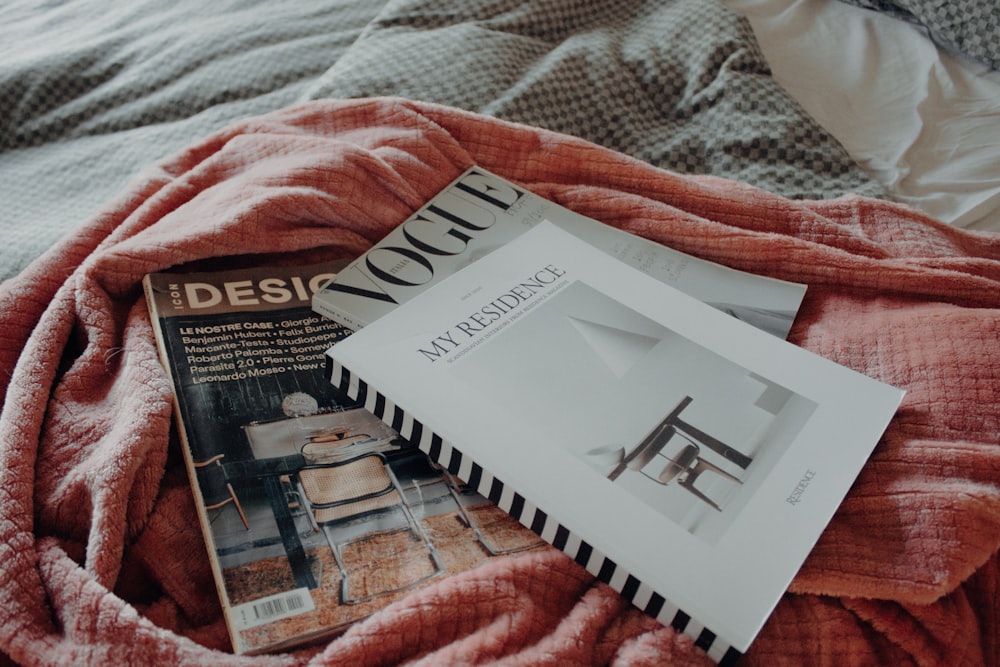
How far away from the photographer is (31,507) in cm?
43

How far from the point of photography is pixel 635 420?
0.47 metres

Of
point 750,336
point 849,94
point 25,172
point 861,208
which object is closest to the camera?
point 750,336

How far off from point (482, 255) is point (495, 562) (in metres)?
0.26

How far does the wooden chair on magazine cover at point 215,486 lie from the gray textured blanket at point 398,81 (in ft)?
1.34

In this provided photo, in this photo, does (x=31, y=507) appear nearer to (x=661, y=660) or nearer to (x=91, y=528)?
(x=91, y=528)

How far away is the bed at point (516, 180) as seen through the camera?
0.41m

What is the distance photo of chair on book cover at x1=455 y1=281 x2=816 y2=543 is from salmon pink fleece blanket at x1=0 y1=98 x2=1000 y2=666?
0.06 metres

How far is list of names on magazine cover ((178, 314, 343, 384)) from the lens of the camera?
1.67ft

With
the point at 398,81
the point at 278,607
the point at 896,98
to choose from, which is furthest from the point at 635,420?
the point at 896,98

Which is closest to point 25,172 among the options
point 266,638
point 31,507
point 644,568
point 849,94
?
point 31,507

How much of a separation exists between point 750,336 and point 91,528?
42cm

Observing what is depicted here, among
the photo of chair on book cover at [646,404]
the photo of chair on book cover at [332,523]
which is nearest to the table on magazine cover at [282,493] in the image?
the photo of chair on book cover at [332,523]

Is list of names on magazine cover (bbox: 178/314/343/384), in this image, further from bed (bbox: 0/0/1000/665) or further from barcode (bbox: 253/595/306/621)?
barcode (bbox: 253/595/306/621)

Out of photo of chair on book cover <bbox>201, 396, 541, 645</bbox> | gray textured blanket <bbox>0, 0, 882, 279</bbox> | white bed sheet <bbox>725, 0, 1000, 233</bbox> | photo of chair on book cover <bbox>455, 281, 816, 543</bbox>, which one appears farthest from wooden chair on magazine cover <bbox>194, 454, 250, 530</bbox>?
white bed sheet <bbox>725, 0, 1000, 233</bbox>
